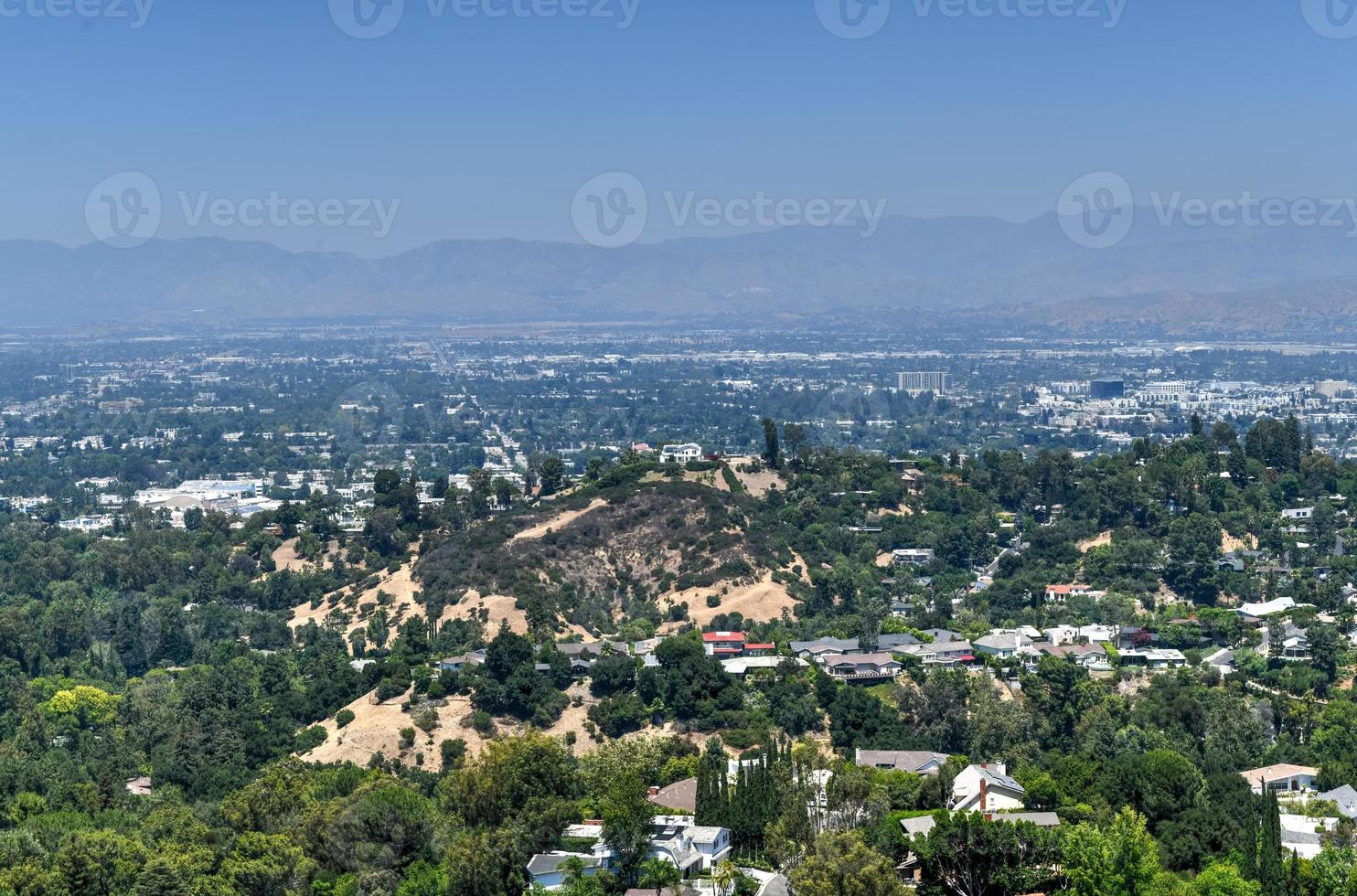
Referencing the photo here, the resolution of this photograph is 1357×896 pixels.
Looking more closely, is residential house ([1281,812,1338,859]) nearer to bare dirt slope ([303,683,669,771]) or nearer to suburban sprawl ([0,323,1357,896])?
suburban sprawl ([0,323,1357,896])

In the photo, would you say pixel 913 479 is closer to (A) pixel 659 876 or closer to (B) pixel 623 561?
(B) pixel 623 561

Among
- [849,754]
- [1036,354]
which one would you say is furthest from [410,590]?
[1036,354]

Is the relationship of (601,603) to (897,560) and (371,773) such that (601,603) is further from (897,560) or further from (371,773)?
(371,773)

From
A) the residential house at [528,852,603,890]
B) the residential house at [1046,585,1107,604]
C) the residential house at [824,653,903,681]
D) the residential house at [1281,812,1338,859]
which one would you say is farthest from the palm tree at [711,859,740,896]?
the residential house at [1046,585,1107,604]

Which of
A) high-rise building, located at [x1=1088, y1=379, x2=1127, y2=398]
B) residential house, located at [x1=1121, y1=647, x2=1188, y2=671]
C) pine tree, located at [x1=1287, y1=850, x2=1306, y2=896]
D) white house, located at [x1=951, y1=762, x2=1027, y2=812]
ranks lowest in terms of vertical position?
high-rise building, located at [x1=1088, y1=379, x2=1127, y2=398]

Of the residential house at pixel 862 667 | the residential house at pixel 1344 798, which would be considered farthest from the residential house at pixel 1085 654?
the residential house at pixel 1344 798

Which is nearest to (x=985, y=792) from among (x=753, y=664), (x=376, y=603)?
(x=753, y=664)

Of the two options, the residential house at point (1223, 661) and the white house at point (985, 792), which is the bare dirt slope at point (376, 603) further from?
the white house at point (985, 792)
